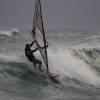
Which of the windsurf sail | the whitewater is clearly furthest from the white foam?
the windsurf sail

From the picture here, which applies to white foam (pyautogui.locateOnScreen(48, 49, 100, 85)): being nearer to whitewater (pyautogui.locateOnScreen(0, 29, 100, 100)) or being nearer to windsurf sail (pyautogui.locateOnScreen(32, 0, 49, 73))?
whitewater (pyautogui.locateOnScreen(0, 29, 100, 100))

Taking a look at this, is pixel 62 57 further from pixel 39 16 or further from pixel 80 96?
pixel 80 96

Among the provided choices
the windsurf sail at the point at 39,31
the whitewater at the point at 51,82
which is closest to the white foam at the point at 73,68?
the whitewater at the point at 51,82

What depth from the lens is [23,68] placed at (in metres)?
18.4

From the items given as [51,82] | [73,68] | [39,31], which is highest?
[39,31]

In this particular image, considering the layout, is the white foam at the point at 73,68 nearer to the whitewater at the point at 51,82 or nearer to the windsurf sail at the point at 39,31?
the whitewater at the point at 51,82

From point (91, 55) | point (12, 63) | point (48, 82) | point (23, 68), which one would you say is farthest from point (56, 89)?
point (91, 55)

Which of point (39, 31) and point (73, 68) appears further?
point (73, 68)

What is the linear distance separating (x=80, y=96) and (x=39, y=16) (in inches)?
190

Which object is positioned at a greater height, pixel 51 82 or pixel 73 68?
pixel 73 68

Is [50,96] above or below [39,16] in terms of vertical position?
below

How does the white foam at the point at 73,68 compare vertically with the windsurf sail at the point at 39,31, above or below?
below

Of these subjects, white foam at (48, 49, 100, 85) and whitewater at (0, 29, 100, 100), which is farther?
white foam at (48, 49, 100, 85)

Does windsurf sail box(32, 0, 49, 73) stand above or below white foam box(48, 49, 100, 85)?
above
